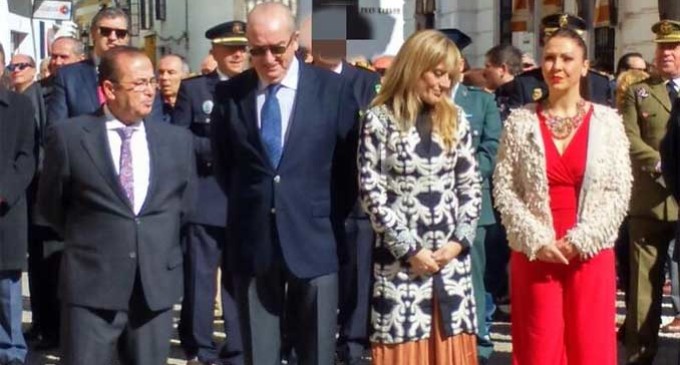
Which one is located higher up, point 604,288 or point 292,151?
point 292,151

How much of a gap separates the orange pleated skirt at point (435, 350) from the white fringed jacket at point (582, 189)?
2.17 ft

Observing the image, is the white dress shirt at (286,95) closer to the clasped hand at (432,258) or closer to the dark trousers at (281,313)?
the dark trousers at (281,313)

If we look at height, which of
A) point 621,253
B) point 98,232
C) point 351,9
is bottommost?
point 621,253

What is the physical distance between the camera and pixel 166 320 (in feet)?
20.2

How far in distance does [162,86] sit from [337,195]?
385 centimetres

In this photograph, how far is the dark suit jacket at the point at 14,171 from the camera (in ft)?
26.8

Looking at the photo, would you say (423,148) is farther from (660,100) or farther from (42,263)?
(42,263)

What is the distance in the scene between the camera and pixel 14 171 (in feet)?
26.9

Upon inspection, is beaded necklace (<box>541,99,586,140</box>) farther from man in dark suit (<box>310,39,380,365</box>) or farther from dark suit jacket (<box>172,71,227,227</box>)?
dark suit jacket (<box>172,71,227,227</box>)

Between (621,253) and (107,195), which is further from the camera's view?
(621,253)

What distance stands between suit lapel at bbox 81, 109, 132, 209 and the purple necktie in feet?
0.09

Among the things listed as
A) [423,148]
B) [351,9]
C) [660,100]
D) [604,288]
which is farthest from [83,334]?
[660,100]

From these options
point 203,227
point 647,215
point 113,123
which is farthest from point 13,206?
point 647,215

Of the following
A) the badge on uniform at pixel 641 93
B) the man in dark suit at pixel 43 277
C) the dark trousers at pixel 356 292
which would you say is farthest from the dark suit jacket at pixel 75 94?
the badge on uniform at pixel 641 93
